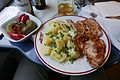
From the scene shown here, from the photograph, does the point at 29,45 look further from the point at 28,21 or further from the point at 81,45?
the point at 81,45

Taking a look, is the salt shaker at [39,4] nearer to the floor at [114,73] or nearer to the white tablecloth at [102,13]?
the white tablecloth at [102,13]

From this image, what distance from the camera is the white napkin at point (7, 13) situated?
84 centimetres

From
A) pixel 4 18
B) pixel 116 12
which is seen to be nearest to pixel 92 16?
pixel 116 12

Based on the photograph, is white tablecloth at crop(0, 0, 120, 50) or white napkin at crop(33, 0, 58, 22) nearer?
white tablecloth at crop(0, 0, 120, 50)

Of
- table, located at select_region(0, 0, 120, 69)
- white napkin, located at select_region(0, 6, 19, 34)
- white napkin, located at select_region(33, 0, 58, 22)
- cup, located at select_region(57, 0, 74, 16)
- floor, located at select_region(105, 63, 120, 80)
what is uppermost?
cup, located at select_region(57, 0, 74, 16)

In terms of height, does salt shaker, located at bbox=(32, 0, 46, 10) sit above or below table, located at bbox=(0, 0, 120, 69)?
above

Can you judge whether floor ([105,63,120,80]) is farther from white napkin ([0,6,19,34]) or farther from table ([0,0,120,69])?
white napkin ([0,6,19,34])

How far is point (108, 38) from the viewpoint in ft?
2.27

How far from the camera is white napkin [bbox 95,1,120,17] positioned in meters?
0.79

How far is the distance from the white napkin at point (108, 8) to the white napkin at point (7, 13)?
1.29ft

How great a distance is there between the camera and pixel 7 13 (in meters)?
0.87

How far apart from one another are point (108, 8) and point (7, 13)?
18.9 inches

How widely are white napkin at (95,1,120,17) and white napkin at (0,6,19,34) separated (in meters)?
0.39

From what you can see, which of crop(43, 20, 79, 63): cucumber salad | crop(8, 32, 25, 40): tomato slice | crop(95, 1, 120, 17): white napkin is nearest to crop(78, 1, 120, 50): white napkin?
crop(95, 1, 120, 17): white napkin
